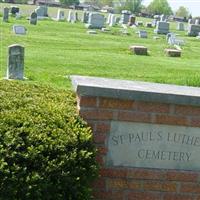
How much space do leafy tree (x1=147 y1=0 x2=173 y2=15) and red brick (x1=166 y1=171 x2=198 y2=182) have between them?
105 meters

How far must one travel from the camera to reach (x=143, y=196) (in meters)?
4.67

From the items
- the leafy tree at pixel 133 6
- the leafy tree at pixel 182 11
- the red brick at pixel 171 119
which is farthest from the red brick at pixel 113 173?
the leafy tree at pixel 182 11

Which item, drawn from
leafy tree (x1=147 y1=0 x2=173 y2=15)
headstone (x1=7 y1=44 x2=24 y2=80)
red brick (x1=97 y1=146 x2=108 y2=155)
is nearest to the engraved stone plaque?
red brick (x1=97 y1=146 x2=108 y2=155)

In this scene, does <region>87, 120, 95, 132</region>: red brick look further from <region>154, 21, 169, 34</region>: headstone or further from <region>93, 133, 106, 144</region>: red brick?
<region>154, 21, 169, 34</region>: headstone

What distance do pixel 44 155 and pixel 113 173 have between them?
967mm

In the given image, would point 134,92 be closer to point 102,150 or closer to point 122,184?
point 102,150

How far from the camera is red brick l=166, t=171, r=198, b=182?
15.4 ft

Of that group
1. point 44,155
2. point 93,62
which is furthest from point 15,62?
point 44,155

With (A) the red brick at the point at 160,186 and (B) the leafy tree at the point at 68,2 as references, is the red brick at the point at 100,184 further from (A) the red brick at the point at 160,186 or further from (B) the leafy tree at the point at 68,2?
(B) the leafy tree at the point at 68,2

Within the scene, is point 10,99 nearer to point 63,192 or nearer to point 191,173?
point 63,192

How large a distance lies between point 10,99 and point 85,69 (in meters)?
10.1

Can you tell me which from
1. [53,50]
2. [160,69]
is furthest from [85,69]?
[53,50]

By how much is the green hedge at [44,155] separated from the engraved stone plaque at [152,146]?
1.23ft

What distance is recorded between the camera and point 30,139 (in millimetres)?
3859
